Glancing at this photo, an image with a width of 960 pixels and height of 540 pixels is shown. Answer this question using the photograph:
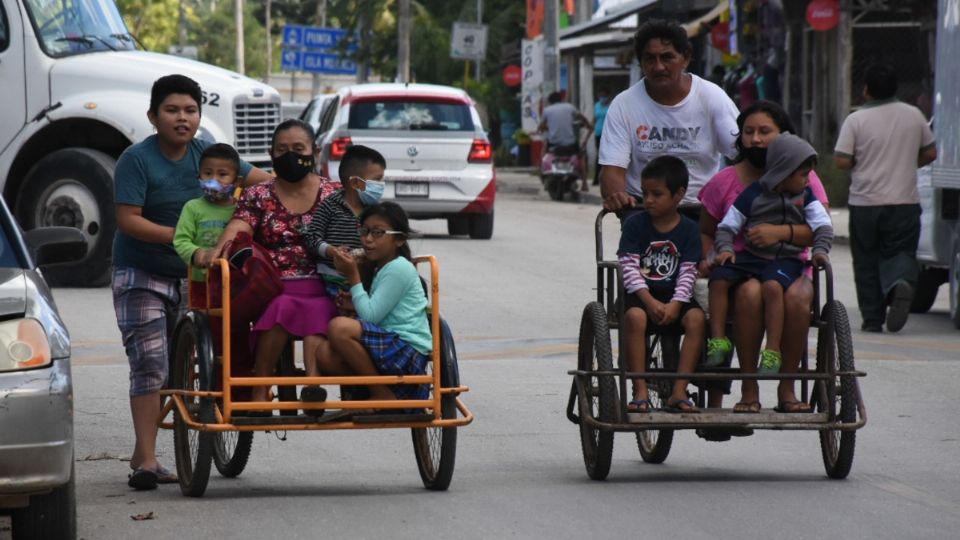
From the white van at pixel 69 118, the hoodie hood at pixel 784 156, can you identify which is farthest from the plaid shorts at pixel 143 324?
the white van at pixel 69 118

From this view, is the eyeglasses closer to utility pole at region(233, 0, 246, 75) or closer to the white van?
the white van

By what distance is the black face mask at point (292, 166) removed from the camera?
7578 mm

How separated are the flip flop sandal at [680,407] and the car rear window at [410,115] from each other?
14763 mm

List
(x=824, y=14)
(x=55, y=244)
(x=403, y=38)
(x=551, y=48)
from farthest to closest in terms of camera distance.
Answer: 1. (x=403, y=38)
2. (x=551, y=48)
3. (x=824, y=14)
4. (x=55, y=244)

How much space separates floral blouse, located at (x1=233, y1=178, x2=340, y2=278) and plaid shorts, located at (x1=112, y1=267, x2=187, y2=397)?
60 centimetres

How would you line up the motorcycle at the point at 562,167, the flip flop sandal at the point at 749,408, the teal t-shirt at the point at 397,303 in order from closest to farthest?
the teal t-shirt at the point at 397,303 < the flip flop sandal at the point at 749,408 < the motorcycle at the point at 562,167

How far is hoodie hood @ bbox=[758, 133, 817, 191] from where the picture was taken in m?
7.64

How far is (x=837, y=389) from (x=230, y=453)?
256cm

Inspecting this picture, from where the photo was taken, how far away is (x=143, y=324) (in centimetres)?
784

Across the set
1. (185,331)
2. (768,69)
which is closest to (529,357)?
(185,331)

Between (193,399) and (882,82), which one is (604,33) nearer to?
(882,82)

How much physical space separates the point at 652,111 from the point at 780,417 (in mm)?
1558

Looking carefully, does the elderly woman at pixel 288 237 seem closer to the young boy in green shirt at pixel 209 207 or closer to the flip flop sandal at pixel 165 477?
the young boy in green shirt at pixel 209 207

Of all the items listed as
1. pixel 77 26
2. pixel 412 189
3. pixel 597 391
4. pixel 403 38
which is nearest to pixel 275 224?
pixel 597 391
